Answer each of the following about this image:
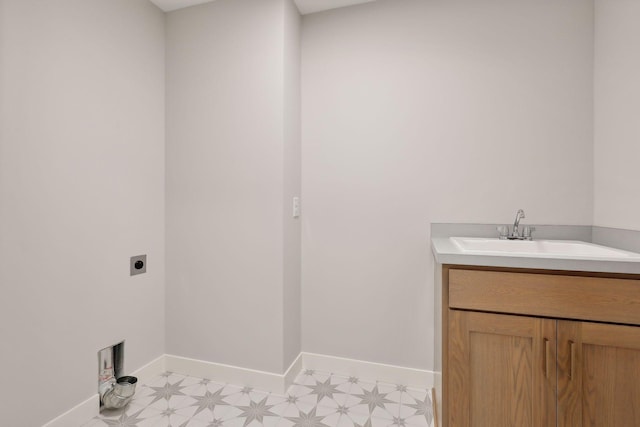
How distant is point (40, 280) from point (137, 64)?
125 cm

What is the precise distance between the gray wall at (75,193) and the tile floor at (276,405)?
26cm

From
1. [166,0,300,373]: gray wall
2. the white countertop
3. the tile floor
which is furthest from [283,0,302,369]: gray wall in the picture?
the white countertop

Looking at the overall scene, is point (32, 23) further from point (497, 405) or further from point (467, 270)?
point (497, 405)

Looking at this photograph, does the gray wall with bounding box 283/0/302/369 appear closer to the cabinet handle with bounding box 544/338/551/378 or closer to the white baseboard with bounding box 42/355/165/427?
the white baseboard with bounding box 42/355/165/427

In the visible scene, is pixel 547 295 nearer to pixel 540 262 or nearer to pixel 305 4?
pixel 540 262

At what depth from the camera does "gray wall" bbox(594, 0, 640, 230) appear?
55.2 inches

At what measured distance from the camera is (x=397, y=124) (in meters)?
1.96

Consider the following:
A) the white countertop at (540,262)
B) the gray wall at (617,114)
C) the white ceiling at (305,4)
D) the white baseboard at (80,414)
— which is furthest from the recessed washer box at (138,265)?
the gray wall at (617,114)

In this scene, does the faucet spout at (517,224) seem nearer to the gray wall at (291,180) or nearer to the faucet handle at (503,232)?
the faucet handle at (503,232)

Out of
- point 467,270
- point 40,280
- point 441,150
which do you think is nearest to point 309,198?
point 441,150

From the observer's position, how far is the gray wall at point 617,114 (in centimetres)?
140

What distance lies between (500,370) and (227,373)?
4.87 feet

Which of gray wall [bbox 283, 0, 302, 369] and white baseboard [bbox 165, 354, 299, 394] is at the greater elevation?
gray wall [bbox 283, 0, 302, 369]

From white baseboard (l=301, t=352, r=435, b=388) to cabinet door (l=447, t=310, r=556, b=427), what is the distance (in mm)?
687
